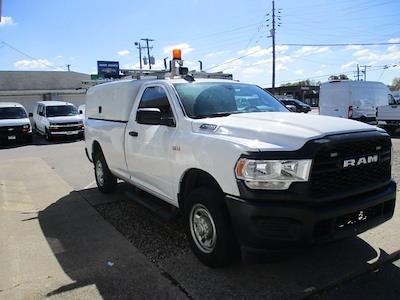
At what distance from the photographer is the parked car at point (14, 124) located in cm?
1808

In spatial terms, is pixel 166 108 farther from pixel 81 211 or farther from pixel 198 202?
pixel 81 211

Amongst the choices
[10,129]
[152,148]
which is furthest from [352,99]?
[152,148]

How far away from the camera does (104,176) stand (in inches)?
290

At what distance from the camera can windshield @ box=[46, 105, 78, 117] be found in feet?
66.4

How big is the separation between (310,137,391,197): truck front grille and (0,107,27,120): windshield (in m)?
18.6

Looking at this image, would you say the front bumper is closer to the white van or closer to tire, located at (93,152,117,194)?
tire, located at (93,152,117,194)

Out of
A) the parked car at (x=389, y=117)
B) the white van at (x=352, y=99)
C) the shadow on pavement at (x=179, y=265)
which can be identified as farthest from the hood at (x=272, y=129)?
the white van at (x=352, y=99)

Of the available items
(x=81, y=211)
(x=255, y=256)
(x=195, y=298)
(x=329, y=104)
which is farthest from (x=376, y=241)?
(x=329, y=104)

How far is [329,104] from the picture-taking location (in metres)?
19.5

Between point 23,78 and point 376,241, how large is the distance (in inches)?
1555

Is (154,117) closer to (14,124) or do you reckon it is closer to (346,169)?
(346,169)

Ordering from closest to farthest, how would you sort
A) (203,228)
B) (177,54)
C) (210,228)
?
(210,228) → (203,228) → (177,54)

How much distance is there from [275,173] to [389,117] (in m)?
15.8

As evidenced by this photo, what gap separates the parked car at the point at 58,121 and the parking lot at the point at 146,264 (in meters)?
13.1
